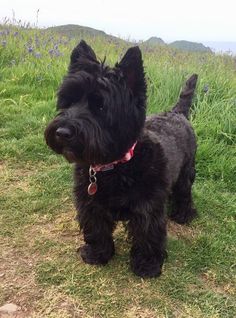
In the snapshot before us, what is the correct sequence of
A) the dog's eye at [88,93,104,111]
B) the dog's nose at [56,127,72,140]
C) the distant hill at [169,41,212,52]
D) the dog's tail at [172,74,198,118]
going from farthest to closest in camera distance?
1. the distant hill at [169,41,212,52]
2. the dog's tail at [172,74,198,118]
3. the dog's eye at [88,93,104,111]
4. the dog's nose at [56,127,72,140]

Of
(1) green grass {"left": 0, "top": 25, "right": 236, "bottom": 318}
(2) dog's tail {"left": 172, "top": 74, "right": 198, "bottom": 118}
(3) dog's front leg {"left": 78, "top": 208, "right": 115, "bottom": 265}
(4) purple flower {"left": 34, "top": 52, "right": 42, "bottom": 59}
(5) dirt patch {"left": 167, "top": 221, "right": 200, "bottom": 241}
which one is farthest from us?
(4) purple flower {"left": 34, "top": 52, "right": 42, "bottom": 59}

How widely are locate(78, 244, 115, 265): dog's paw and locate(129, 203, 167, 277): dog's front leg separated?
6.3 inches

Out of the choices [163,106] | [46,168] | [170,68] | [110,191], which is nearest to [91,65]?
[110,191]

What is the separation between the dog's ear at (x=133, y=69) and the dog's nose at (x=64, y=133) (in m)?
0.47

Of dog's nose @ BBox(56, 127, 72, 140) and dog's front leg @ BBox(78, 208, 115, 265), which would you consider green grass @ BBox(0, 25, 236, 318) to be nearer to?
dog's front leg @ BBox(78, 208, 115, 265)

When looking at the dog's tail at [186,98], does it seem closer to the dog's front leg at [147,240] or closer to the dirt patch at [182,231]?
the dirt patch at [182,231]

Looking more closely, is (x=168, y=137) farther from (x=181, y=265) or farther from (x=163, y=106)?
(x=163, y=106)

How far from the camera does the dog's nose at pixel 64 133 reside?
7.88 ft

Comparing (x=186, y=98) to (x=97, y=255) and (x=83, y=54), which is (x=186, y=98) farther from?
(x=97, y=255)

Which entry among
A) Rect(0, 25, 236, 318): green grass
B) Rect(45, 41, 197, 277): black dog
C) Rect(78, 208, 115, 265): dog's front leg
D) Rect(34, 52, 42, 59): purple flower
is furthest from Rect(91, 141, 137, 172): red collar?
Rect(34, 52, 42, 59): purple flower

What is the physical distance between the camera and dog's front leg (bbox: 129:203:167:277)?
9.37ft

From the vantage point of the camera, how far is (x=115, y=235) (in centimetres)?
350

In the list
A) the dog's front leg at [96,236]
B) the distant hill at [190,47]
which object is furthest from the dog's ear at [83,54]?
the distant hill at [190,47]

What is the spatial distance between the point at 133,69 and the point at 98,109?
0.30 meters
